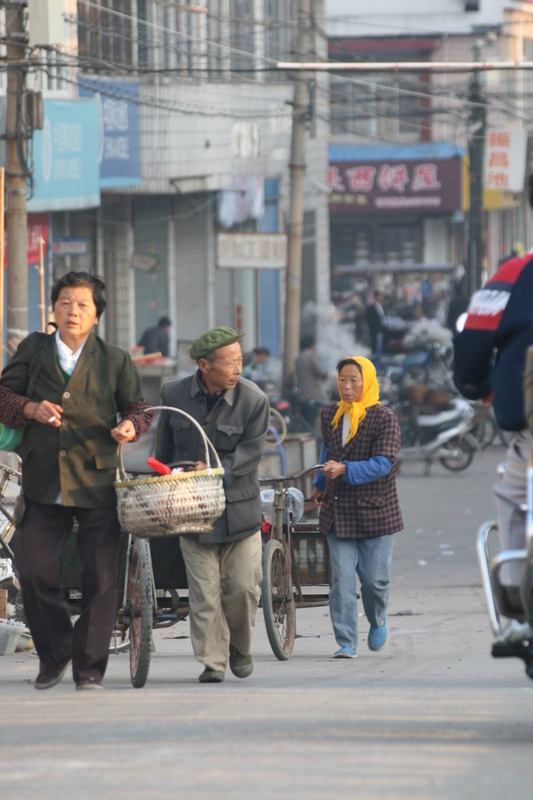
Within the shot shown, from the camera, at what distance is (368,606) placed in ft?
26.1

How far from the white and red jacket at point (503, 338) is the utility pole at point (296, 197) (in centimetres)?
1680

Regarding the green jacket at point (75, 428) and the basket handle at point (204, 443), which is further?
the basket handle at point (204, 443)

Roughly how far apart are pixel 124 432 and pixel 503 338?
6.14ft

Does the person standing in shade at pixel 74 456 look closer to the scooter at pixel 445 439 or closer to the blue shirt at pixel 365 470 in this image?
the blue shirt at pixel 365 470

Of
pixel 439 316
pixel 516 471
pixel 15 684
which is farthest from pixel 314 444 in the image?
pixel 439 316

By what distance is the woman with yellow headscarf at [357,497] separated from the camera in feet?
25.4

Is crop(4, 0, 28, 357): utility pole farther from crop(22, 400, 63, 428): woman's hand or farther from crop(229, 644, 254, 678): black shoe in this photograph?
crop(22, 400, 63, 428): woman's hand

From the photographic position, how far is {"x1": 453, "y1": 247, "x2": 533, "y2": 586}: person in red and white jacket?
465 centimetres

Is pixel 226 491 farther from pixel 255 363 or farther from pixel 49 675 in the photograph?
pixel 255 363

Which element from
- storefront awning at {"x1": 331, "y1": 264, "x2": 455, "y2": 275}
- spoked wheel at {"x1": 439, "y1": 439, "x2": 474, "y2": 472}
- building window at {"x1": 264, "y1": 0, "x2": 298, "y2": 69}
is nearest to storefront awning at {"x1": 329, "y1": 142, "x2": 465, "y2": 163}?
storefront awning at {"x1": 331, "y1": 264, "x2": 455, "y2": 275}

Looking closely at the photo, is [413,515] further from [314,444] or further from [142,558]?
[142,558]

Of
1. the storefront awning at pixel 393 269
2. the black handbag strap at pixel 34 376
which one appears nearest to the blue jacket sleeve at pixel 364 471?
the black handbag strap at pixel 34 376

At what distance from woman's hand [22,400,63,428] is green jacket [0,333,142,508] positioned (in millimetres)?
100

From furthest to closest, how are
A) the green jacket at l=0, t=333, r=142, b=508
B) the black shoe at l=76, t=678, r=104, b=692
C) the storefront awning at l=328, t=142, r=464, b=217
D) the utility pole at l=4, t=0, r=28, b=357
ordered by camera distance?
the storefront awning at l=328, t=142, r=464, b=217, the utility pole at l=4, t=0, r=28, b=357, the black shoe at l=76, t=678, r=104, b=692, the green jacket at l=0, t=333, r=142, b=508
